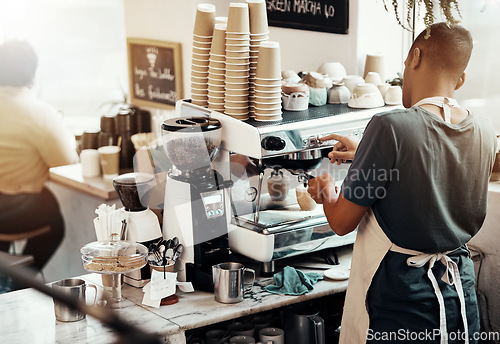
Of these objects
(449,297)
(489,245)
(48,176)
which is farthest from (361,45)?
(48,176)

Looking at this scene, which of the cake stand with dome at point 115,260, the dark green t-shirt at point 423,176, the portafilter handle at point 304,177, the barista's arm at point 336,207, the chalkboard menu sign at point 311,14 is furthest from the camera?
the chalkboard menu sign at point 311,14

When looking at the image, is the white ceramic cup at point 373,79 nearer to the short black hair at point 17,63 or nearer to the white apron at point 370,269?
the white apron at point 370,269

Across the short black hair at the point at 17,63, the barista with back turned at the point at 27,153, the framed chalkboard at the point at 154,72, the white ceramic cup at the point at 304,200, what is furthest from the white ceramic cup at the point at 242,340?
the short black hair at the point at 17,63

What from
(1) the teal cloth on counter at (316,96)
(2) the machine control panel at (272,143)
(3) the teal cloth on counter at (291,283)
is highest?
(1) the teal cloth on counter at (316,96)

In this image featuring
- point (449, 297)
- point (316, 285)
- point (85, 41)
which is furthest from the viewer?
point (85, 41)

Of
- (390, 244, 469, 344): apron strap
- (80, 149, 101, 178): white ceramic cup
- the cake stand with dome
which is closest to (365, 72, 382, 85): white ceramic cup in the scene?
(390, 244, 469, 344): apron strap

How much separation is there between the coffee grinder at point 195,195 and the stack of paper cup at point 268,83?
0.19 meters

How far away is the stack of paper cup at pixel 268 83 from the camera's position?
8.13 feet

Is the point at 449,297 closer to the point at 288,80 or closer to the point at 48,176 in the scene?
the point at 288,80

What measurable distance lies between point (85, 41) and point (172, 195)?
377cm

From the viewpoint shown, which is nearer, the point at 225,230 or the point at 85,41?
the point at 225,230

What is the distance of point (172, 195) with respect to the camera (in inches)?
97.7

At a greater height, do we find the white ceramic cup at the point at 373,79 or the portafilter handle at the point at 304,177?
the white ceramic cup at the point at 373,79

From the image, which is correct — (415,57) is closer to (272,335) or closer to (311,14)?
(272,335)
